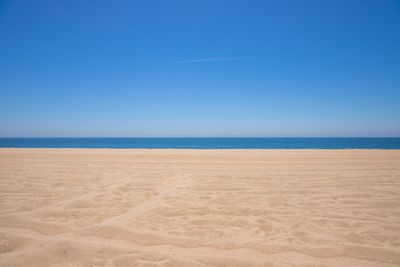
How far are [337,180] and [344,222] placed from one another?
391 centimetres

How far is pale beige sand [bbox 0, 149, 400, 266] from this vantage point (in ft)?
9.71

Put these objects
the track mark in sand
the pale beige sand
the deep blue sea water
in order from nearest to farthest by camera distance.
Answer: the pale beige sand
the track mark in sand
the deep blue sea water

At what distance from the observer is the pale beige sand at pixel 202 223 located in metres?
2.96

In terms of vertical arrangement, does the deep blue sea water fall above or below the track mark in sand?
below

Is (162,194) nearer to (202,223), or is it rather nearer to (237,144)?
(202,223)

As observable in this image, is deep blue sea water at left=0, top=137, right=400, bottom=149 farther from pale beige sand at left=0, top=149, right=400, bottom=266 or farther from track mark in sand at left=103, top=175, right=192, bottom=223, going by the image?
pale beige sand at left=0, top=149, right=400, bottom=266

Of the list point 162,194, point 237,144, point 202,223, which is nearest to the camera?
point 202,223

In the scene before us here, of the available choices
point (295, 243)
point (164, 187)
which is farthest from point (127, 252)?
point (164, 187)

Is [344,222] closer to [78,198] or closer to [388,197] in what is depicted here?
[388,197]

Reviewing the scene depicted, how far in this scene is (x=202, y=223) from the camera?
13.3 ft

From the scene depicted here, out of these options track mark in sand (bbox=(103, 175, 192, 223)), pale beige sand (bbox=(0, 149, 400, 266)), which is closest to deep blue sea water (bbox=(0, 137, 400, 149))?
track mark in sand (bbox=(103, 175, 192, 223))

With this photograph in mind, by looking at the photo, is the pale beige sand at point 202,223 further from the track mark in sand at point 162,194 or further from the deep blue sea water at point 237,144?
the deep blue sea water at point 237,144

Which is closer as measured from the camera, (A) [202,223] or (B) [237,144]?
(A) [202,223]

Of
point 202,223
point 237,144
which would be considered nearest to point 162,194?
point 202,223
